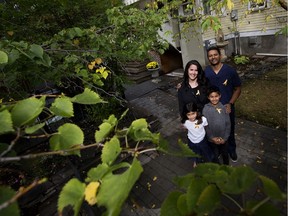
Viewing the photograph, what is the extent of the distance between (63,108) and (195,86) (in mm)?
3363

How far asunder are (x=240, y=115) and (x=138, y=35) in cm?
424

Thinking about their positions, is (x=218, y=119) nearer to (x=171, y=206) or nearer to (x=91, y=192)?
(x=171, y=206)

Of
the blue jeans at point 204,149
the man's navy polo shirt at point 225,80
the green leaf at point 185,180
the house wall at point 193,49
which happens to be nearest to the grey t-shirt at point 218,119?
the blue jeans at point 204,149

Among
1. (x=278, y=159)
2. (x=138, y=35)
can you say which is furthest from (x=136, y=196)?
(x=138, y=35)

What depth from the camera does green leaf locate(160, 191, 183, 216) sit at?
795mm

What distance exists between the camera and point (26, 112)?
809 mm

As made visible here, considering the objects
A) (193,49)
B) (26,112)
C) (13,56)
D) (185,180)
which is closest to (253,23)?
(193,49)

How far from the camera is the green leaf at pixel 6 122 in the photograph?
0.74m

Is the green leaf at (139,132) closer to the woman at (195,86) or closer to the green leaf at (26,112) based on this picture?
the green leaf at (26,112)

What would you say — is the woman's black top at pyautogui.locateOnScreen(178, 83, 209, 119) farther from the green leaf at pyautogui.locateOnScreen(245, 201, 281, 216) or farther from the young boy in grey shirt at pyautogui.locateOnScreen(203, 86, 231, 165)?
the green leaf at pyautogui.locateOnScreen(245, 201, 281, 216)

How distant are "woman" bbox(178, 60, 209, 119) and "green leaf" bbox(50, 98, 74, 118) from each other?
3.27 metres

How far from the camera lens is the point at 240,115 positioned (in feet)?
22.7

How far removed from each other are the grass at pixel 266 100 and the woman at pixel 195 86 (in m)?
3.28

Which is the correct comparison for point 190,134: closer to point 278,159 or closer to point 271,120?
point 278,159
